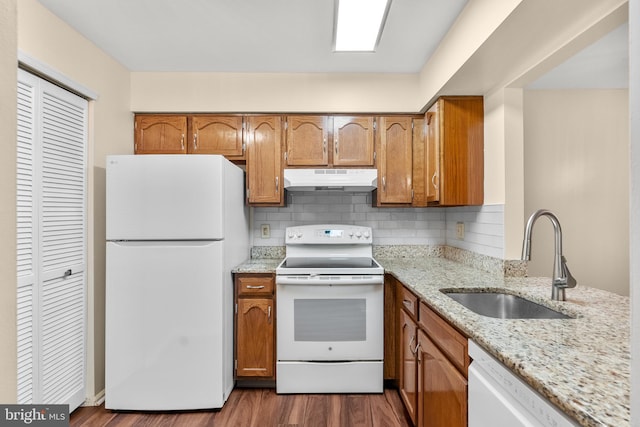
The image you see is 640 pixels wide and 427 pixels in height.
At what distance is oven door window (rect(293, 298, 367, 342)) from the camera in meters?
2.27

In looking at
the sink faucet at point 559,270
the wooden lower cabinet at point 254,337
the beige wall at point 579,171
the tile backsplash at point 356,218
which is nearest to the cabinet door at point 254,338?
the wooden lower cabinet at point 254,337

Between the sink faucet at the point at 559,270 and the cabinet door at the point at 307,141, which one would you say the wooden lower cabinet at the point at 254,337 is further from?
the sink faucet at the point at 559,270

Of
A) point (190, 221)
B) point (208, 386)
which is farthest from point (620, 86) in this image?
point (208, 386)

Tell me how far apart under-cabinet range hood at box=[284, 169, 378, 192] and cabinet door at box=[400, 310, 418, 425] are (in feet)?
3.25

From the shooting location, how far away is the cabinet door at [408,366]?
5.93 feet

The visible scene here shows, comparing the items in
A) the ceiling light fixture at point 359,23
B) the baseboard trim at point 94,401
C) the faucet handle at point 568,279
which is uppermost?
the ceiling light fixture at point 359,23

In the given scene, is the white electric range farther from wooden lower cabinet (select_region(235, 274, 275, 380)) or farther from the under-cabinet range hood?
the under-cabinet range hood

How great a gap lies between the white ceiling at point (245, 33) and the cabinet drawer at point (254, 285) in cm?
157

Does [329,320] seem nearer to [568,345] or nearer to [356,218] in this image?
[356,218]

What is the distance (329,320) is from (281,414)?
0.65 m

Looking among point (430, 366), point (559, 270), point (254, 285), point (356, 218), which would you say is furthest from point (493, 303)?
point (254, 285)

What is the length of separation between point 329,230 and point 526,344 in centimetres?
192

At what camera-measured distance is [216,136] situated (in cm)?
262

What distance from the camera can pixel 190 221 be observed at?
81.1 inches
